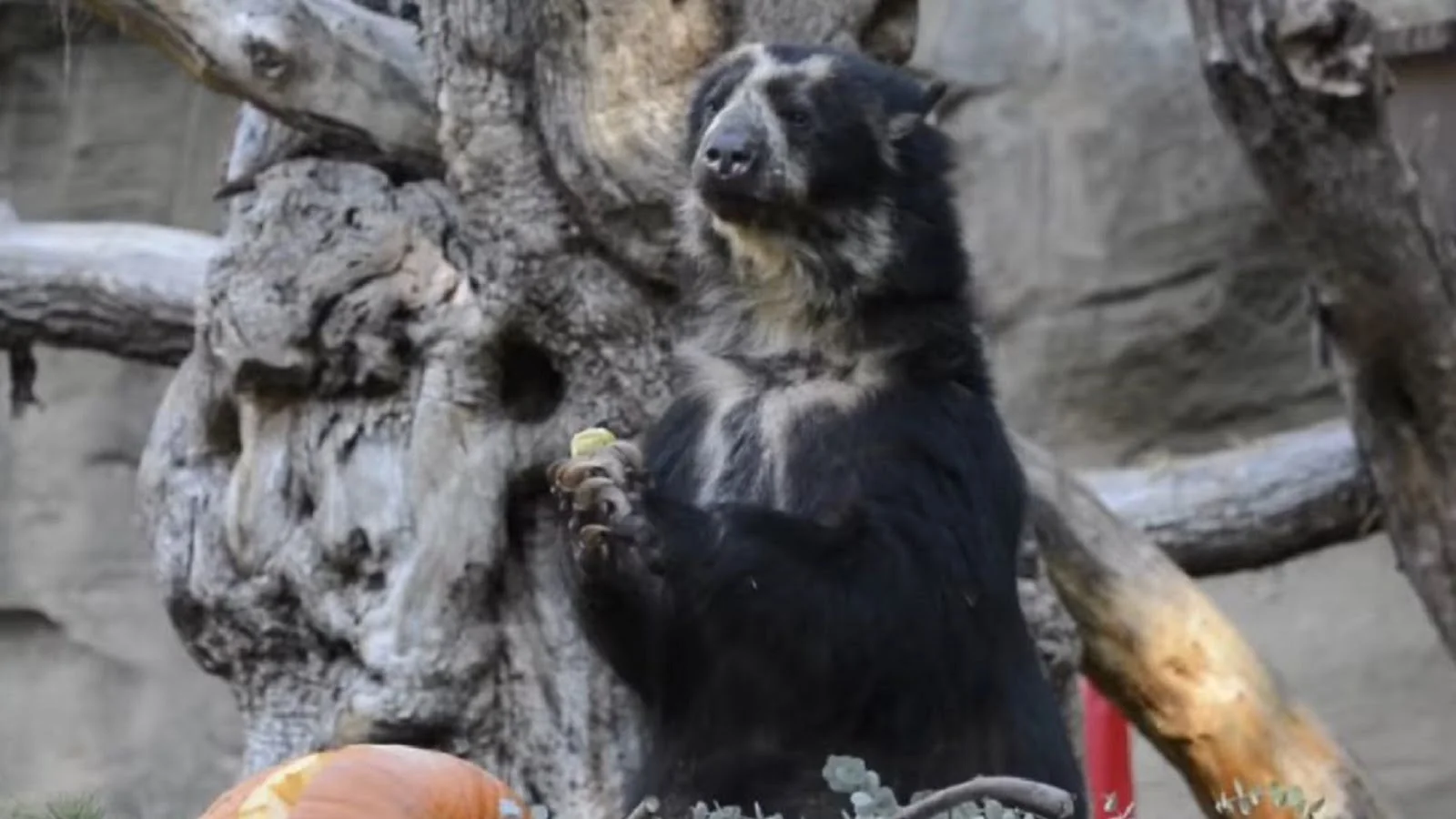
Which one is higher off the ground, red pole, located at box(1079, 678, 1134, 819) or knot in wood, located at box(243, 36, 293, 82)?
knot in wood, located at box(243, 36, 293, 82)

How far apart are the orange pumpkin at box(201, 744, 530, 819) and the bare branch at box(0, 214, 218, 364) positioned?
2580mm

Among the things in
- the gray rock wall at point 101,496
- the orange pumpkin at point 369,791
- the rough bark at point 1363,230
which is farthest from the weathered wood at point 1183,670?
the gray rock wall at point 101,496

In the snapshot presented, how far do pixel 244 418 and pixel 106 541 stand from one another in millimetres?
4220

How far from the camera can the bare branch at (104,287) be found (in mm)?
5172

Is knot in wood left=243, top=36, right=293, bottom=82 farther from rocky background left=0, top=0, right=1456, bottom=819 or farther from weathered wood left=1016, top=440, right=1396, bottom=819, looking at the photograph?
rocky background left=0, top=0, right=1456, bottom=819

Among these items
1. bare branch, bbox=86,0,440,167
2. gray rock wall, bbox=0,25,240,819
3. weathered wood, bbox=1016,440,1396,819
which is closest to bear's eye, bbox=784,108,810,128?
bare branch, bbox=86,0,440,167

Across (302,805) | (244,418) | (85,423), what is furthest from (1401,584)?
(302,805)

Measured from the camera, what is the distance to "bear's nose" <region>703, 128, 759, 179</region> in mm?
3738

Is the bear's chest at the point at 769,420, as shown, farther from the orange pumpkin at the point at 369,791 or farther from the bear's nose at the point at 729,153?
the orange pumpkin at the point at 369,791

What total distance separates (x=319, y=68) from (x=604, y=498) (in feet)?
4.04

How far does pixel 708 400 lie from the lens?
388 centimetres

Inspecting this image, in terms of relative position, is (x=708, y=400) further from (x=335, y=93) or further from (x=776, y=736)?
(x=335, y=93)

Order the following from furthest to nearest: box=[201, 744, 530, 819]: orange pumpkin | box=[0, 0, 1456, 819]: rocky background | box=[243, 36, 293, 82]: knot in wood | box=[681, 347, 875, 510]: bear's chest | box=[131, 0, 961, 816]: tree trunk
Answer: box=[0, 0, 1456, 819]: rocky background → box=[243, 36, 293, 82]: knot in wood → box=[131, 0, 961, 816]: tree trunk → box=[681, 347, 875, 510]: bear's chest → box=[201, 744, 530, 819]: orange pumpkin

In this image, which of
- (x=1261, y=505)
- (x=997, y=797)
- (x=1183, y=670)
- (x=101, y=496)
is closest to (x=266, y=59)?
(x=1183, y=670)
